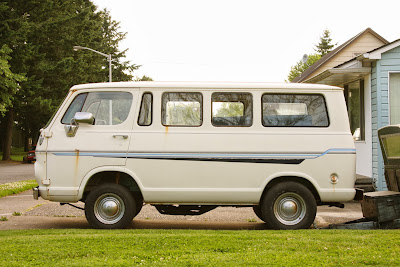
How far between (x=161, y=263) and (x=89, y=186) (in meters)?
2.98

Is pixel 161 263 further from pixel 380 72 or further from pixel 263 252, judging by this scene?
pixel 380 72

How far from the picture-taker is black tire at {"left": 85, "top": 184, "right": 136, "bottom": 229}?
796cm

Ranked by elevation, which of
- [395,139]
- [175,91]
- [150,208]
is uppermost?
[175,91]

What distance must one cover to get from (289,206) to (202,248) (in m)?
2.26

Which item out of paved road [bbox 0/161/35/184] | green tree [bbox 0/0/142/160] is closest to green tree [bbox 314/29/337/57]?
green tree [bbox 0/0/142/160]

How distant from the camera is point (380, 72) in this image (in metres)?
12.9

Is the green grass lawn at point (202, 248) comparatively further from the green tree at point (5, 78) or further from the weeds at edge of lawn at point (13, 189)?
the green tree at point (5, 78)

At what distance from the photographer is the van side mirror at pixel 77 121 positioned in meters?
7.95

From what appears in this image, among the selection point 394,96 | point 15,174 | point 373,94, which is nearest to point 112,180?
point 373,94

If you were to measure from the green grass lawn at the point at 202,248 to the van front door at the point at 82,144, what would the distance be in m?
0.92

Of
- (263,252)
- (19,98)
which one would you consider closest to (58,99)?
(19,98)

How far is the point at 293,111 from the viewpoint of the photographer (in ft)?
27.1

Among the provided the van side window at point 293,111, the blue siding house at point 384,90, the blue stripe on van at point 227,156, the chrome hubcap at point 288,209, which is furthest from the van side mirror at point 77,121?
the blue siding house at point 384,90

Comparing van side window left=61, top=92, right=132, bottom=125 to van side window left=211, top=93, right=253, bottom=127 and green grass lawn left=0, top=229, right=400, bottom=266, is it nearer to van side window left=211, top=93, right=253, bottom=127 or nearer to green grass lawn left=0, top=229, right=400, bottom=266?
van side window left=211, top=93, right=253, bottom=127
